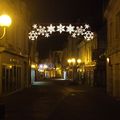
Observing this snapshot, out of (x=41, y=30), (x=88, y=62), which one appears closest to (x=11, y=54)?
(x=41, y=30)

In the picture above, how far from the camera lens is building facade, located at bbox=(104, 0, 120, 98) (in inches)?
1231

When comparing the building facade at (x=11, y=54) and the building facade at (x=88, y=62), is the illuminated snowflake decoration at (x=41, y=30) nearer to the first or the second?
the building facade at (x=11, y=54)

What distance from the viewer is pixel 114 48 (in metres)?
32.2

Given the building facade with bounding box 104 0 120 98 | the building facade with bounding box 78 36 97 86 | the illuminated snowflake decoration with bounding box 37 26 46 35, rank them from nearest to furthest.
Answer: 1. the building facade with bounding box 104 0 120 98
2. the illuminated snowflake decoration with bounding box 37 26 46 35
3. the building facade with bounding box 78 36 97 86

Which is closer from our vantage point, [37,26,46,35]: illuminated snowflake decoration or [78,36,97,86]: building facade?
[37,26,46,35]: illuminated snowflake decoration

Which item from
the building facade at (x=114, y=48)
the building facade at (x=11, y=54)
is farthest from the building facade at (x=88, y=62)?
the building facade at (x=114, y=48)

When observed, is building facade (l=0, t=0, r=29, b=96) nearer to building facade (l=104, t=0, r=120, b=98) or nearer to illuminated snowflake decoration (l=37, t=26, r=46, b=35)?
illuminated snowflake decoration (l=37, t=26, r=46, b=35)

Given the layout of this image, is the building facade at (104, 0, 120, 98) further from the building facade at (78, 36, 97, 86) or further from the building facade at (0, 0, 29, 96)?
the building facade at (78, 36, 97, 86)

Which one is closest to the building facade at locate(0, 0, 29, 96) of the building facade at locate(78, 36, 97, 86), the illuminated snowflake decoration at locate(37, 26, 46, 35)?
the illuminated snowflake decoration at locate(37, 26, 46, 35)

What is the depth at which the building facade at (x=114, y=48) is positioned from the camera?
103 ft

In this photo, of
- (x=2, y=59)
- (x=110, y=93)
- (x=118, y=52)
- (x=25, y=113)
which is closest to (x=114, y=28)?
(x=118, y=52)

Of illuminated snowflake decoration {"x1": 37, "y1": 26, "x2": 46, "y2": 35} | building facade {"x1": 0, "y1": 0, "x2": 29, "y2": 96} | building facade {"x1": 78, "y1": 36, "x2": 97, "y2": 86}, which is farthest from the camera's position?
building facade {"x1": 78, "y1": 36, "x2": 97, "y2": 86}

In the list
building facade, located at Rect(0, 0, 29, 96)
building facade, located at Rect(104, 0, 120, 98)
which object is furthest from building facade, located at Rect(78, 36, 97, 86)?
building facade, located at Rect(104, 0, 120, 98)

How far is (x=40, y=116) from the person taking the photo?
62.7 ft
